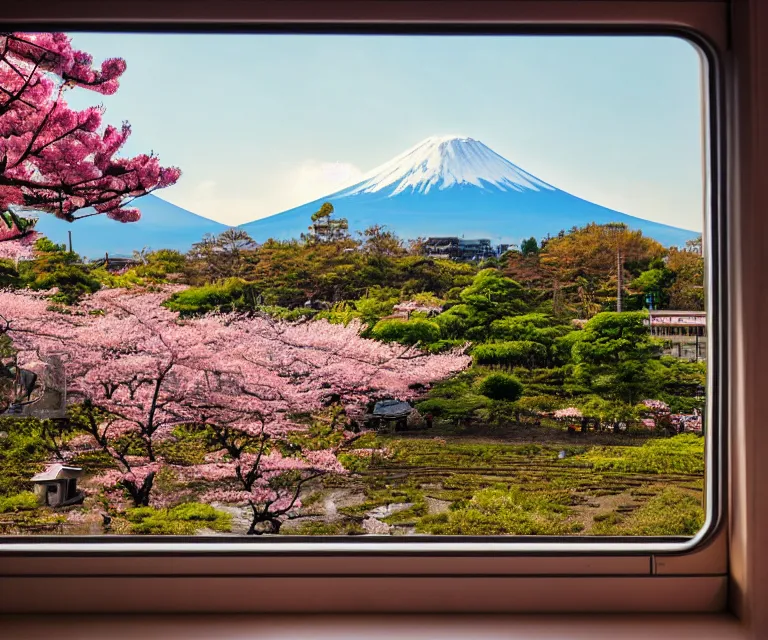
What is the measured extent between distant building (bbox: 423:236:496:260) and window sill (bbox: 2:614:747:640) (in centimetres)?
63

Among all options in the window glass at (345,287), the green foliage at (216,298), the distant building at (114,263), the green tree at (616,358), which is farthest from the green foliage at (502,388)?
the distant building at (114,263)

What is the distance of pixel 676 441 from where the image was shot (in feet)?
3.43

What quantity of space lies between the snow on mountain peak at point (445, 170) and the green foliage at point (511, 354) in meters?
0.30

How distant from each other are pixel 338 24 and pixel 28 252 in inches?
28.0

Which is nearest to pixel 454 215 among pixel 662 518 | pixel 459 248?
pixel 459 248

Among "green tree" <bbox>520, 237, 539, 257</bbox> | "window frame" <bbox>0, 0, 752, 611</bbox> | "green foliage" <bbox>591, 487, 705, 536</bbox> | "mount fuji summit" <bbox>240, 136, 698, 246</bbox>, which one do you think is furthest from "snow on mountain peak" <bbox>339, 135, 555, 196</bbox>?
"green foliage" <bbox>591, 487, 705, 536</bbox>

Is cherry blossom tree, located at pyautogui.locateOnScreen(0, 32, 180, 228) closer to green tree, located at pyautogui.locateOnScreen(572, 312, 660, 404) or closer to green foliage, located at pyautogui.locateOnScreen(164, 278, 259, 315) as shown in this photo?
green foliage, located at pyautogui.locateOnScreen(164, 278, 259, 315)

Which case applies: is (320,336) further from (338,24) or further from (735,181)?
(735,181)

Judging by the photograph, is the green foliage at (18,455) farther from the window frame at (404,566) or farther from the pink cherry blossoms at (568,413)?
the pink cherry blossoms at (568,413)

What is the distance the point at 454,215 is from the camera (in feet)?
3.73

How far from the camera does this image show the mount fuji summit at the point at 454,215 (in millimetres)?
1106

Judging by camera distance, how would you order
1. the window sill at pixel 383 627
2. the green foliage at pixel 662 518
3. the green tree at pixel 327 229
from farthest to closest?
the green tree at pixel 327 229
the green foliage at pixel 662 518
the window sill at pixel 383 627

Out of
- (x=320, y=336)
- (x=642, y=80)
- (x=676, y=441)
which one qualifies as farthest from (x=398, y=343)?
(x=642, y=80)

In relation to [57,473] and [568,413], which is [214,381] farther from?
[568,413]
